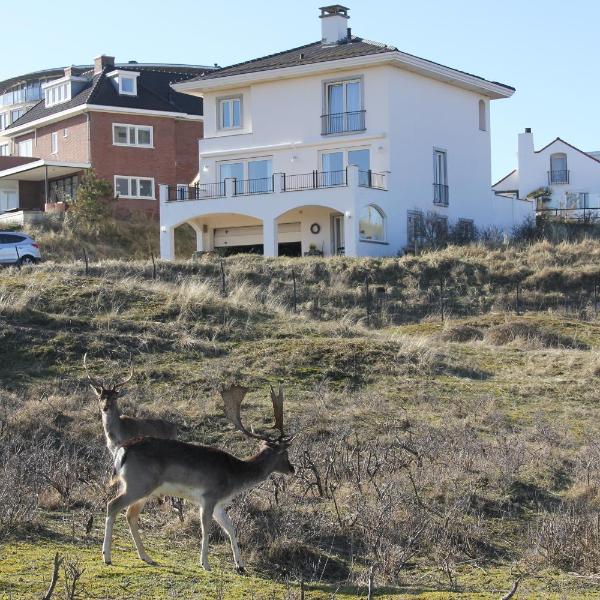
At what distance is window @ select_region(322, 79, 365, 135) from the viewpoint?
153 feet

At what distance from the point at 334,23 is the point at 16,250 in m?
16.9

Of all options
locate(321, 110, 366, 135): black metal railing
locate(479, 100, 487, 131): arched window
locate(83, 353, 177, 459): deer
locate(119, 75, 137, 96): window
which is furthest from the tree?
locate(83, 353, 177, 459): deer

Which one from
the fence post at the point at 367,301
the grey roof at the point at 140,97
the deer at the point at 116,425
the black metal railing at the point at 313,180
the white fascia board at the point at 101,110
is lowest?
the deer at the point at 116,425

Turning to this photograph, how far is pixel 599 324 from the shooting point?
29141 mm

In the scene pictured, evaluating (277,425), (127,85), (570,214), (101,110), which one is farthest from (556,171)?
(277,425)

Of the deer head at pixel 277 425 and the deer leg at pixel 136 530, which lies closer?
the deer leg at pixel 136 530

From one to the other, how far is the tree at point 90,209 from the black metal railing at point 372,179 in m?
13.5

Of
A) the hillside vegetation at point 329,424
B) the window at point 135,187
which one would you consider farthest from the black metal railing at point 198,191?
the hillside vegetation at point 329,424

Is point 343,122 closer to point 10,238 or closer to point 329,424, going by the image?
point 10,238

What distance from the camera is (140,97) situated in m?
62.6

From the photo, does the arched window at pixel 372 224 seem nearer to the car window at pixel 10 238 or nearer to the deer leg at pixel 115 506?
the car window at pixel 10 238

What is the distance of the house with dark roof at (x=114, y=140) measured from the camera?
60.3 m

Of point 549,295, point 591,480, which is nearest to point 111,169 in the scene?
point 549,295

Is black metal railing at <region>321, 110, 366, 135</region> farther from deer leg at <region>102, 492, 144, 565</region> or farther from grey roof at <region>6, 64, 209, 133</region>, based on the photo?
deer leg at <region>102, 492, 144, 565</region>
